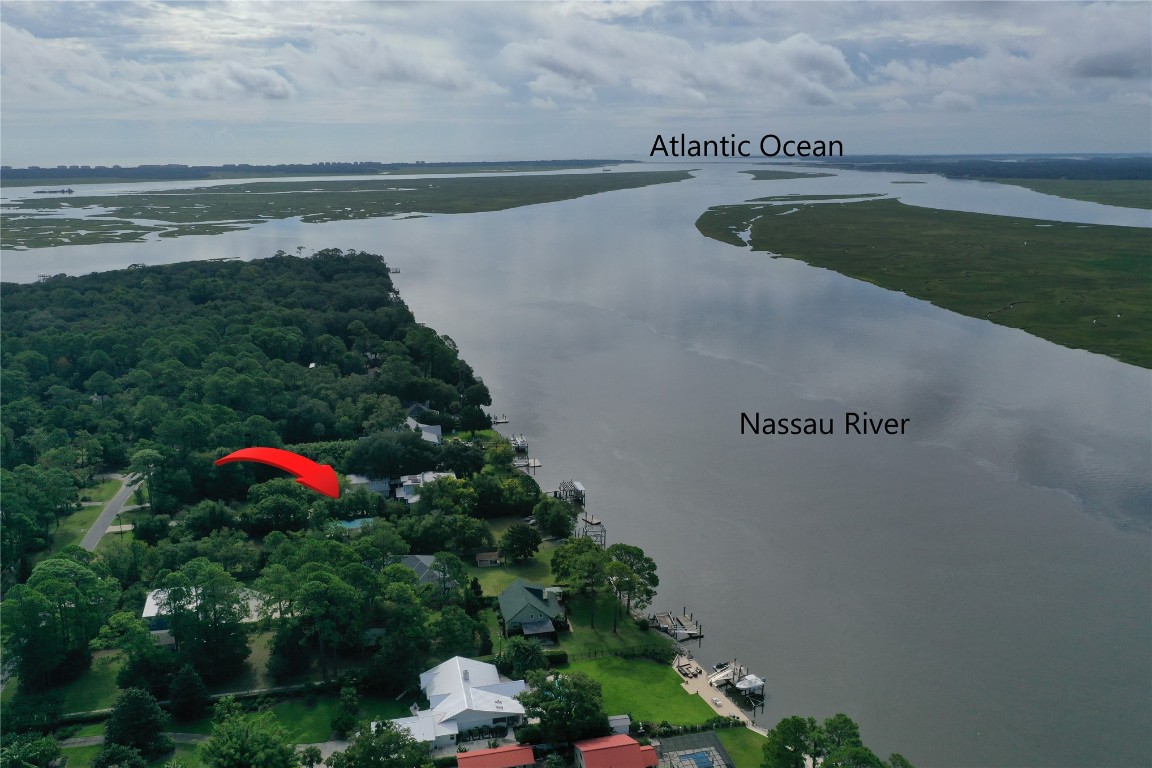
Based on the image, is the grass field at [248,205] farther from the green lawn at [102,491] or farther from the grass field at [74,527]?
the grass field at [74,527]

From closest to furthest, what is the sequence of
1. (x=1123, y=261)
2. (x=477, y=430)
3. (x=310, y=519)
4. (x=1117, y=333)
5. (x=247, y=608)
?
(x=247, y=608) → (x=310, y=519) → (x=477, y=430) → (x=1117, y=333) → (x=1123, y=261)

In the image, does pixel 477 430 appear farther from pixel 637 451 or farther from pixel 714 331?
pixel 714 331

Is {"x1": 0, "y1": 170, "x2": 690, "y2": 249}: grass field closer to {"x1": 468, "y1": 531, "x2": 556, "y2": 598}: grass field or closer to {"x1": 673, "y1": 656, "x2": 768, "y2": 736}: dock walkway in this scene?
{"x1": 468, "y1": 531, "x2": 556, "y2": 598}: grass field

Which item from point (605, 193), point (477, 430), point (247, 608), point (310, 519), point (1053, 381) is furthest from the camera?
point (605, 193)

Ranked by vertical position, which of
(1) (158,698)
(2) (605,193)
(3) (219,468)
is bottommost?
(1) (158,698)

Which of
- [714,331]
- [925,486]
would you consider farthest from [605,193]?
[925,486]

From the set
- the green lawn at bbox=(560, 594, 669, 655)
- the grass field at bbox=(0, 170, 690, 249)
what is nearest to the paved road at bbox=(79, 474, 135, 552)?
the green lawn at bbox=(560, 594, 669, 655)
